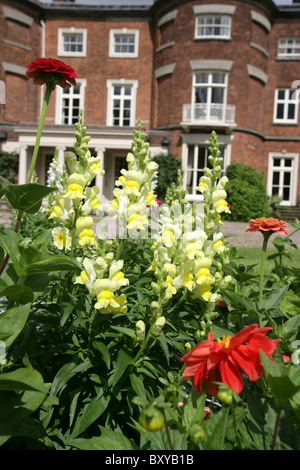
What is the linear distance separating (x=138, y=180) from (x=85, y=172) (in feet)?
0.77

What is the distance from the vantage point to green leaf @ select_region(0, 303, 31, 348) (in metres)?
0.96

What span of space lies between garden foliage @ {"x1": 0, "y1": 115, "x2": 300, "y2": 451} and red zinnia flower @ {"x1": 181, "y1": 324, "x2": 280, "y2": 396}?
0.09ft

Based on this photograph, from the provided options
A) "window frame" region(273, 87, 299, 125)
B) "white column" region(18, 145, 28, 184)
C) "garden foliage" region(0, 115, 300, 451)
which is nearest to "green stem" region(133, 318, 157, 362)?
"garden foliage" region(0, 115, 300, 451)

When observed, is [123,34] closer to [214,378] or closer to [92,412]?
[92,412]

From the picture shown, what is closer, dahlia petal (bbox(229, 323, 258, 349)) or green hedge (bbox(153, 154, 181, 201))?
dahlia petal (bbox(229, 323, 258, 349))

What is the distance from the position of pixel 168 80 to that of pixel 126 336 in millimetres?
17856

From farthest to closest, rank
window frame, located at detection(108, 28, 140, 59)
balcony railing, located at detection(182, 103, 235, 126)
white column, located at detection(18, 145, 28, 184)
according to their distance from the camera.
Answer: window frame, located at detection(108, 28, 140, 59)
white column, located at detection(18, 145, 28, 184)
balcony railing, located at detection(182, 103, 235, 126)

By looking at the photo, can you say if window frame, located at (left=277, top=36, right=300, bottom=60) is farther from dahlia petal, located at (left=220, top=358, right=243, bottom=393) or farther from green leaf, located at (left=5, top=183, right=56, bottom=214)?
dahlia petal, located at (left=220, top=358, right=243, bottom=393)

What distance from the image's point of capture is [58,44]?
1911cm

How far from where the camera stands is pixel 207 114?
17000 millimetres

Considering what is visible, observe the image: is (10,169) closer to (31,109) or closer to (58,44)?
(31,109)

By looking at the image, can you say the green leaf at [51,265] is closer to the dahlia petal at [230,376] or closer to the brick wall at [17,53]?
the dahlia petal at [230,376]

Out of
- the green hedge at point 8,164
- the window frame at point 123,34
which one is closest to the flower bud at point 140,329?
the green hedge at point 8,164

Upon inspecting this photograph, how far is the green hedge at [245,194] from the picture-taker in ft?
50.5
